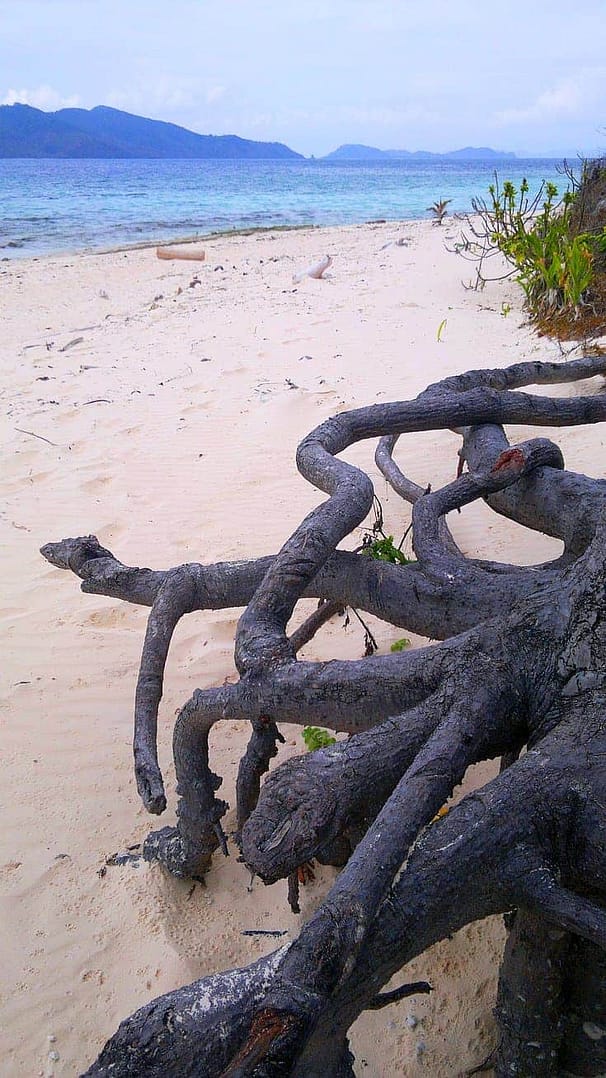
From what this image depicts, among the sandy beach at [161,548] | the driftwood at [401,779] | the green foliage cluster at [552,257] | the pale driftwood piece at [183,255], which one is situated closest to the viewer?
the driftwood at [401,779]

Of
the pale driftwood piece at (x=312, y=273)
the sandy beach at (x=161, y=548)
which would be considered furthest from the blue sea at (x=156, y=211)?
the sandy beach at (x=161, y=548)

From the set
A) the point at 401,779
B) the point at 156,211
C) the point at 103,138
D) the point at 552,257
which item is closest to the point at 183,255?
the point at 552,257

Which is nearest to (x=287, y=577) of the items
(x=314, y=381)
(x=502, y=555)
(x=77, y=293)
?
(x=502, y=555)

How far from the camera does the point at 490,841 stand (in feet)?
4.23

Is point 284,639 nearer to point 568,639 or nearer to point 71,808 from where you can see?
point 568,639

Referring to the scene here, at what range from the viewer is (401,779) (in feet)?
4.51

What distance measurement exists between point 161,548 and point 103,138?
159 meters

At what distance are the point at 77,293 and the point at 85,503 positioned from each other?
877cm

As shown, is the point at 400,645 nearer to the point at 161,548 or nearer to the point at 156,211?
the point at 161,548

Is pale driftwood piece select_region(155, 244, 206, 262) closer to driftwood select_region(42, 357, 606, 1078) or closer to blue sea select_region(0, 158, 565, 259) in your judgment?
blue sea select_region(0, 158, 565, 259)

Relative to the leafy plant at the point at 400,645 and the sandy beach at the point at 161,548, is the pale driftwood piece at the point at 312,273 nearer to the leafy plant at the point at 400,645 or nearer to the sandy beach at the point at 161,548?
the sandy beach at the point at 161,548

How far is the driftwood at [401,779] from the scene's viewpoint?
109 cm

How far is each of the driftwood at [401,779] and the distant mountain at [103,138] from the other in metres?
134

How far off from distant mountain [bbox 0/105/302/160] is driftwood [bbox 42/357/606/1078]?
440ft
